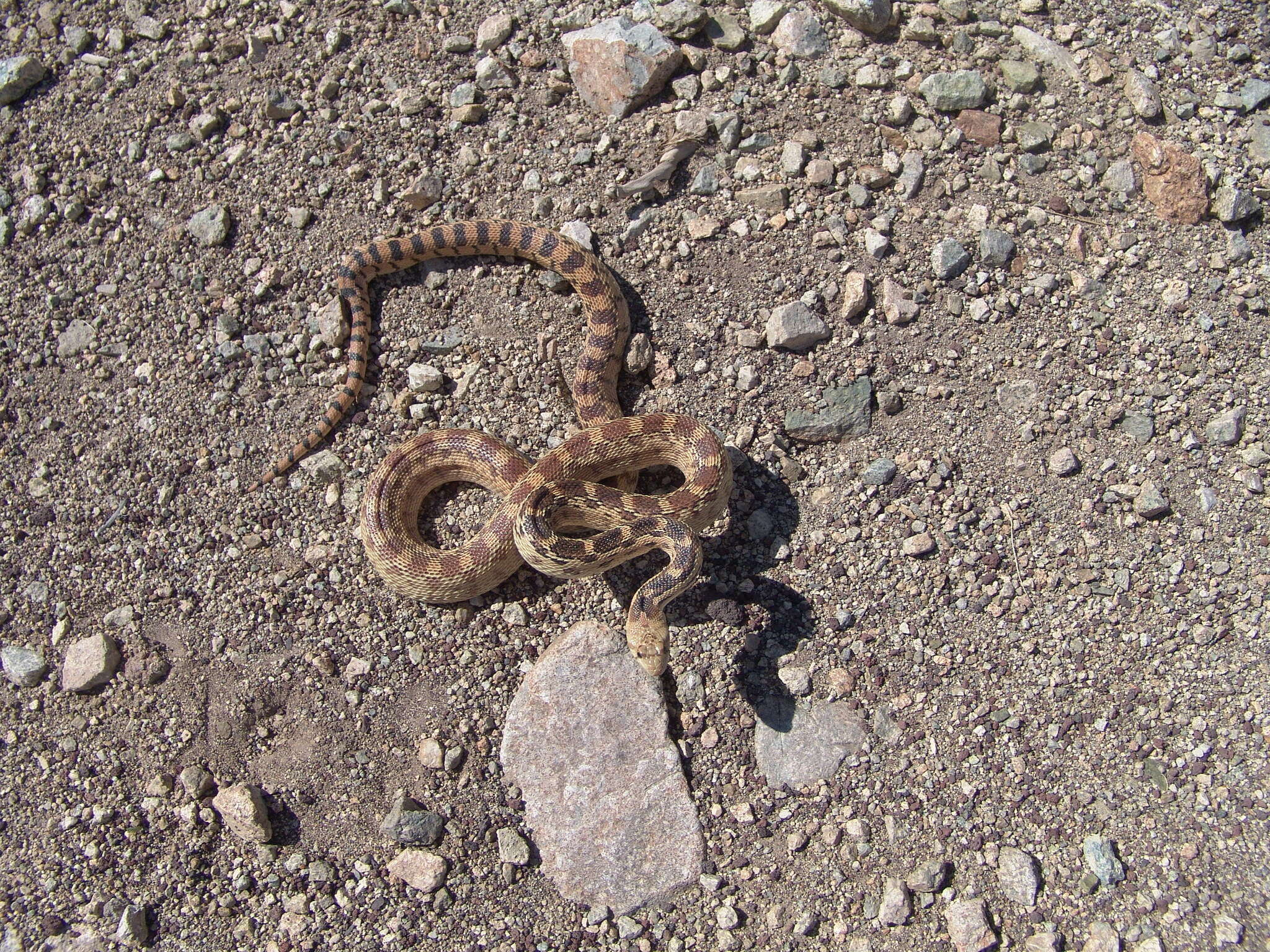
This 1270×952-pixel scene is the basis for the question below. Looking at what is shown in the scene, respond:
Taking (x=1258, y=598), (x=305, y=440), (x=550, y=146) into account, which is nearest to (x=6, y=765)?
(x=305, y=440)

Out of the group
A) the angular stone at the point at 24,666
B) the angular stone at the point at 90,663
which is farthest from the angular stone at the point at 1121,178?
the angular stone at the point at 24,666

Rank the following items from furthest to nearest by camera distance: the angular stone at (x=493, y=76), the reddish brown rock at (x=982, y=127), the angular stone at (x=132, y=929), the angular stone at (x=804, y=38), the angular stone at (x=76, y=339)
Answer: the angular stone at (x=493, y=76) → the angular stone at (x=804, y=38) → the angular stone at (x=76, y=339) → the reddish brown rock at (x=982, y=127) → the angular stone at (x=132, y=929)

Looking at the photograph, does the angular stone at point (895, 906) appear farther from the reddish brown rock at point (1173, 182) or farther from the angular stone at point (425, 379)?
the reddish brown rock at point (1173, 182)

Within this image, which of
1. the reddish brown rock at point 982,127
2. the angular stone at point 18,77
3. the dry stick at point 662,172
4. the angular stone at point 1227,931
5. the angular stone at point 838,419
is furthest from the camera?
the angular stone at point 18,77

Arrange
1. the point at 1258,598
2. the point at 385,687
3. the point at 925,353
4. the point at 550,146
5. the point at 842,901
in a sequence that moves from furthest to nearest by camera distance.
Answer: the point at 550,146 < the point at 925,353 < the point at 385,687 < the point at 1258,598 < the point at 842,901

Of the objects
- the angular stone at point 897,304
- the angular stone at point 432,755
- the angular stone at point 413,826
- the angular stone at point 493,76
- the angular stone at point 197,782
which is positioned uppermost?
the angular stone at point 493,76

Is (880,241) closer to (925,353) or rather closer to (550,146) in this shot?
(925,353)

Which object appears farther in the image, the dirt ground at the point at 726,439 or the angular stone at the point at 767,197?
the angular stone at the point at 767,197
